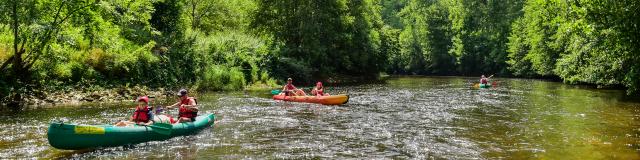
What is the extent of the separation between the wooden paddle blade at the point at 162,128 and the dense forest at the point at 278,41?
25.7 ft

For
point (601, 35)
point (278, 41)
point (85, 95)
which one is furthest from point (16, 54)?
point (278, 41)

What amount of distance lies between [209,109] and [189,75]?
Answer: 907cm

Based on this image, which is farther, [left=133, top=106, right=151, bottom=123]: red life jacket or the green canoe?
[left=133, top=106, right=151, bottom=123]: red life jacket

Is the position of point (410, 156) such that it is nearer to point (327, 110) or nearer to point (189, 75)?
point (327, 110)

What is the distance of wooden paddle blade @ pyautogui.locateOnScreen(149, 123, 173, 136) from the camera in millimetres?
12031

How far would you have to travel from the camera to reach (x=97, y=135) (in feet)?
35.3

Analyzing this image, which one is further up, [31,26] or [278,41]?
[278,41]

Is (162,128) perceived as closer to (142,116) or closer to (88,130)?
(142,116)

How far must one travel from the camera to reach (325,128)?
14367mm

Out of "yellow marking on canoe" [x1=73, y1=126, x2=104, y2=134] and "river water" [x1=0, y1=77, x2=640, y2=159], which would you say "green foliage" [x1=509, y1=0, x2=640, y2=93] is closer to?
"river water" [x1=0, y1=77, x2=640, y2=159]

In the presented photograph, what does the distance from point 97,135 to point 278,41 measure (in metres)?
28.1

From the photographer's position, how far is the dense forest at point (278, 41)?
18.2m

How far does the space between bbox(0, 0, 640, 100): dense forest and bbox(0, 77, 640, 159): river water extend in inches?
97.3

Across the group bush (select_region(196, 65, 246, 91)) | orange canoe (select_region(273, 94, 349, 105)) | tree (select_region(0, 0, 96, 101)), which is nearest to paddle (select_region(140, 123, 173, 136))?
tree (select_region(0, 0, 96, 101))
